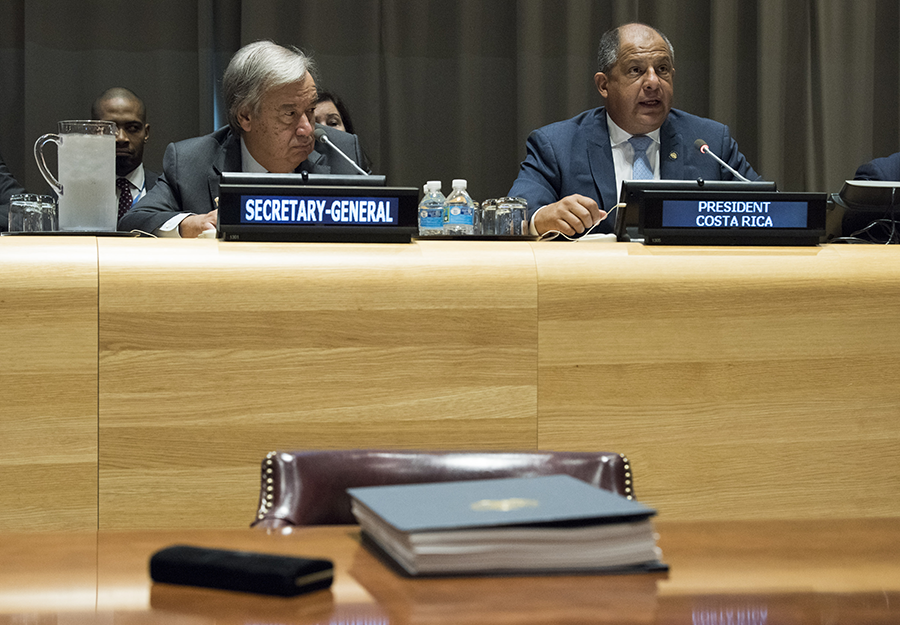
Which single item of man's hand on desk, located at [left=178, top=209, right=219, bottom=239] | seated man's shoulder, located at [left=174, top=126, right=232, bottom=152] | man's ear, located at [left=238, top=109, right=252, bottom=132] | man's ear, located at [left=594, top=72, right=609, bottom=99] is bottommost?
man's hand on desk, located at [left=178, top=209, right=219, bottom=239]

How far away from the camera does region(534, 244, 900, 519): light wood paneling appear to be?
146 cm

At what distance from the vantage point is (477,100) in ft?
13.3

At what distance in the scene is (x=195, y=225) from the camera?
5.90 feet

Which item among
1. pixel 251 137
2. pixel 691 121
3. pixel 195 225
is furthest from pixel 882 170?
pixel 195 225

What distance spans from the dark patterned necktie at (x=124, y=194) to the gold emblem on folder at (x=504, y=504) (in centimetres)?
290

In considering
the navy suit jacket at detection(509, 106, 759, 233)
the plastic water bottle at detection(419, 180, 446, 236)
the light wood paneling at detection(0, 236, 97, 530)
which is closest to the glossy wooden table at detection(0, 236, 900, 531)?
the light wood paneling at detection(0, 236, 97, 530)

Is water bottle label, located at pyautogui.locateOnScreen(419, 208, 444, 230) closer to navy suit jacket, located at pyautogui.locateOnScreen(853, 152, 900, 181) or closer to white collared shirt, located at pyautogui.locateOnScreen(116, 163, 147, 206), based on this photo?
navy suit jacket, located at pyautogui.locateOnScreen(853, 152, 900, 181)

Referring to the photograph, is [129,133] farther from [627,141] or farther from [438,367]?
[438,367]

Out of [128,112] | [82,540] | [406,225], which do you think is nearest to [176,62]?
[128,112]

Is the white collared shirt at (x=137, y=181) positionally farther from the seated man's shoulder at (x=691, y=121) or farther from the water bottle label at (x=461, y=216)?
the water bottle label at (x=461, y=216)

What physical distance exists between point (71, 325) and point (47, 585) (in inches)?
31.8

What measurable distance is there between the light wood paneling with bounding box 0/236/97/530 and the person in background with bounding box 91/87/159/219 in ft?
7.20

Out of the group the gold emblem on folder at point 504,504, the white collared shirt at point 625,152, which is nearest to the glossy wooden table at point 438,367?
the gold emblem on folder at point 504,504

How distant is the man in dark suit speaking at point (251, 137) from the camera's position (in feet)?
7.50
